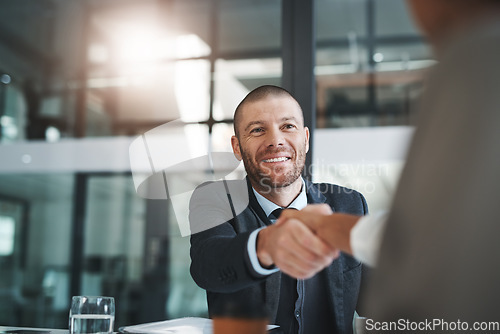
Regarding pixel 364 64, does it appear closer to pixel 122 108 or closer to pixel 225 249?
pixel 122 108

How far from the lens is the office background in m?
3.68

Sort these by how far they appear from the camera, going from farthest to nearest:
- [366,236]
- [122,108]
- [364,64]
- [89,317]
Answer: [122,108]
[364,64]
[89,317]
[366,236]

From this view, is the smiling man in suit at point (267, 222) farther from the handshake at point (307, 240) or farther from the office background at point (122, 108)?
the office background at point (122, 108)

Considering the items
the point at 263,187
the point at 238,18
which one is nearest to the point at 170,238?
the point at 238,18

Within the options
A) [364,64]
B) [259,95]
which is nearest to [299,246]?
[259,95]

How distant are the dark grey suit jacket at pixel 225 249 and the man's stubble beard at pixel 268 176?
0.05 meters

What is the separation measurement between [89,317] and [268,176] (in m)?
0.87

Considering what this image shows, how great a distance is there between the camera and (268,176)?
189 centimetres

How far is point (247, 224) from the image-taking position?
178cm

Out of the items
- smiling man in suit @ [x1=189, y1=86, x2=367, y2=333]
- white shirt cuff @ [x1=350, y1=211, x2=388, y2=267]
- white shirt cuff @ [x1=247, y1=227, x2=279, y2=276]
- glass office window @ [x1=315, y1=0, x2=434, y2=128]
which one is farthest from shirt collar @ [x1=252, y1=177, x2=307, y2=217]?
glass office window @ [x1=315, y1=0, x2=434, y2=128]

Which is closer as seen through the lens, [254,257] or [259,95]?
[254,257]

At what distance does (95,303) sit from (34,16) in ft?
11.6

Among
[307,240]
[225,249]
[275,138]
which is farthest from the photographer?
[275,138]

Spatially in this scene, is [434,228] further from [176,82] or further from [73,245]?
[73,245]
